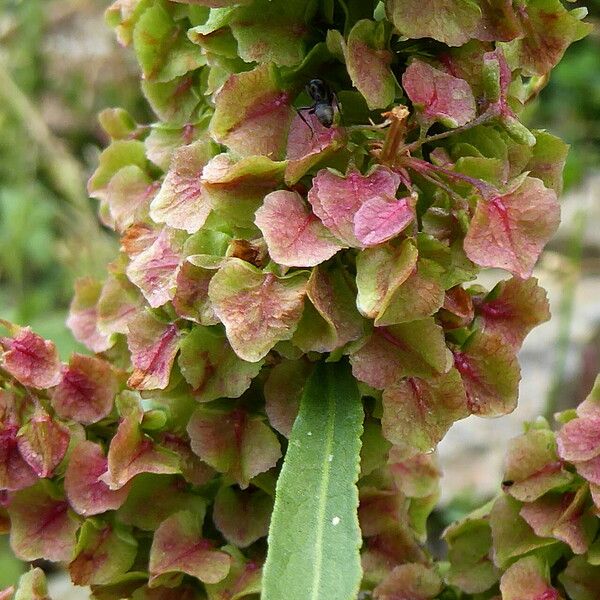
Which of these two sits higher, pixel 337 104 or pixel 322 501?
pixel 337 104

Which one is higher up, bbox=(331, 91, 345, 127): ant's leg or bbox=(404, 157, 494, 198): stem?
bbox=(331, 91, 345, 127): ant's leg

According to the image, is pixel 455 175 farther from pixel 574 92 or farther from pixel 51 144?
pixel 574 92

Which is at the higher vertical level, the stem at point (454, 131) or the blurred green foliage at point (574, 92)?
the stem at point (454, 131)

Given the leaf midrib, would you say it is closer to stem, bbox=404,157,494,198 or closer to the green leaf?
Result: the green leaf

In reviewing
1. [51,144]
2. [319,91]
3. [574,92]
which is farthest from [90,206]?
[319,91]

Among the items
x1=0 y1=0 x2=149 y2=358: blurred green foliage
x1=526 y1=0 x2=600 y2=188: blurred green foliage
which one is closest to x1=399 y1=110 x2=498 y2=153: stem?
x1=0 y1=0 x2=149 y2=358: blurred green foliage

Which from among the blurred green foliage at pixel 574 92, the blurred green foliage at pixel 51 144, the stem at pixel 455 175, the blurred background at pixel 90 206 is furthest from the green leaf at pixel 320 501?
the blurred green foliage at pixel 574 92

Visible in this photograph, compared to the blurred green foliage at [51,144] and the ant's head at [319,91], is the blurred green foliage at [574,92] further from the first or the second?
the ant's head at [319,91]
